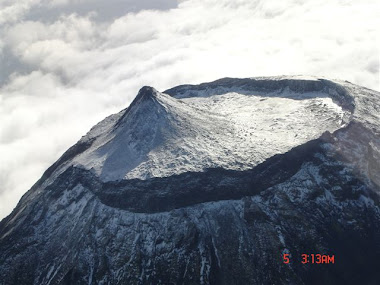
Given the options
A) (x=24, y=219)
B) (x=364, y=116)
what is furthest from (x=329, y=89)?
(x=24, y=219)

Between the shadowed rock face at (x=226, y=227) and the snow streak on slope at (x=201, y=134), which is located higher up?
the snow streak on slope at (x=201, y=134)

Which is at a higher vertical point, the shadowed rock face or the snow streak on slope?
the snow streak on slope

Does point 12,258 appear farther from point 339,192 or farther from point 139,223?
point 339,192

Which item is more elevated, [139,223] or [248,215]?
[139,223]

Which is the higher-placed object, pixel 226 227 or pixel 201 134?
pixel 201 134

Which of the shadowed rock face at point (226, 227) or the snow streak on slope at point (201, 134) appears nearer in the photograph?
the shadowed rock face at point (226, 227)
